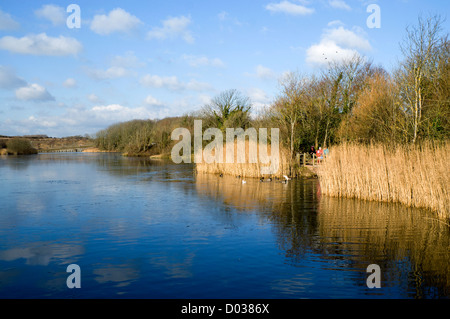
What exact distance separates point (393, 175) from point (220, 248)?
8.16m

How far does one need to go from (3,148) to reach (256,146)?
6362 centimetres

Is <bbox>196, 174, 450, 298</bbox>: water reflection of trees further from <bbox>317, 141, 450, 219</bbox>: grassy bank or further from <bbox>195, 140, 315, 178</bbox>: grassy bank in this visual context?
<bbox>195, 140, 315, 178</bbox>: grassy bank

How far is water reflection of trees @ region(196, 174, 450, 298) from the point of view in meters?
7.33

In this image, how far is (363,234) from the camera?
999 centimetres

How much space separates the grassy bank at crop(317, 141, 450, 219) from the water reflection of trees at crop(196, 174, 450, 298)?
44 centimetres

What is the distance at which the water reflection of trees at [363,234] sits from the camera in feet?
24.0

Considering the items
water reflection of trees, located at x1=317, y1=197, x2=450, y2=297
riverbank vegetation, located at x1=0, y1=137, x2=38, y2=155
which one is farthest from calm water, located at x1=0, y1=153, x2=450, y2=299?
riverbank vegetation, located at x1=0, y1=137, x2=38, y2=155

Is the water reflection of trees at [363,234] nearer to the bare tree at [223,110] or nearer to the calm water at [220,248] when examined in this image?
the calm water at [220,248]

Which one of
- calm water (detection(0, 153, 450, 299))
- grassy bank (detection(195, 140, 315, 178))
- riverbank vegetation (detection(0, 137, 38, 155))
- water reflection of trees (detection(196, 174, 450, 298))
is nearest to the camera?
calm water (detection(0, 153, 450, 299))

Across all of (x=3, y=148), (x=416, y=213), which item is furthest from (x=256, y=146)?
(x=3, y=148)

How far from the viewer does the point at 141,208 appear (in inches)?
556

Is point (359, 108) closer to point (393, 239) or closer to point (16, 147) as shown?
point (393, 239)

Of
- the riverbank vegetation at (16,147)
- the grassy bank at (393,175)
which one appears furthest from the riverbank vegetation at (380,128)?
the riverbank vegetation at (16,147)
